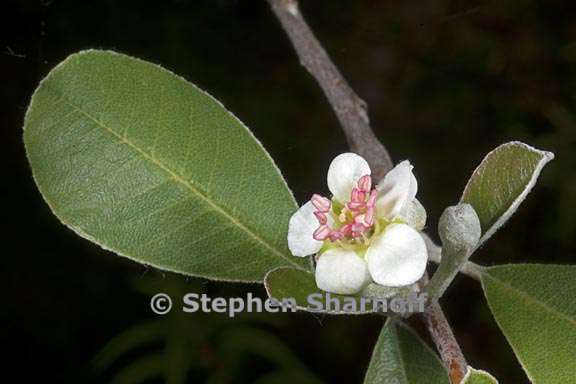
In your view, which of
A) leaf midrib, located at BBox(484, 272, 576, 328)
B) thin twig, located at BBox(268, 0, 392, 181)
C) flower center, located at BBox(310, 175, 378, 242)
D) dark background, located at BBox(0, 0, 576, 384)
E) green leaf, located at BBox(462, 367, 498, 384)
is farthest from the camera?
dark background, located at BBox(0, 0, 576, 384)

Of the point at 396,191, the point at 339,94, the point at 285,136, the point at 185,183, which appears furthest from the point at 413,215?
the point at 285,136

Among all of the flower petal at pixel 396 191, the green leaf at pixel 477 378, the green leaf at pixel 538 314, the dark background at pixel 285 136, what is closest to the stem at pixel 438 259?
the green leaf at pixel 538 314

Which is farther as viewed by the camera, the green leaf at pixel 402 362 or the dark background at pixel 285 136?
the dark background at pixel 285 136

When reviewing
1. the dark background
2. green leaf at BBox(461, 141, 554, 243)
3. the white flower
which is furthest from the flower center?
the dark background

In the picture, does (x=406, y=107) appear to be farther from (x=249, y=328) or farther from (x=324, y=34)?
(x=249, y=328)

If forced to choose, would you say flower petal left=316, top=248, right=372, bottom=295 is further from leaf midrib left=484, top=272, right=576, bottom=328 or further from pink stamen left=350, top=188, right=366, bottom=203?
leaf midrib left=484, top=272, right=576, bottom=328

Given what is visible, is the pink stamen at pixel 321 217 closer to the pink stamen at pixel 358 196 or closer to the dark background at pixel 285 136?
the pink stamen at pixel 358 196
